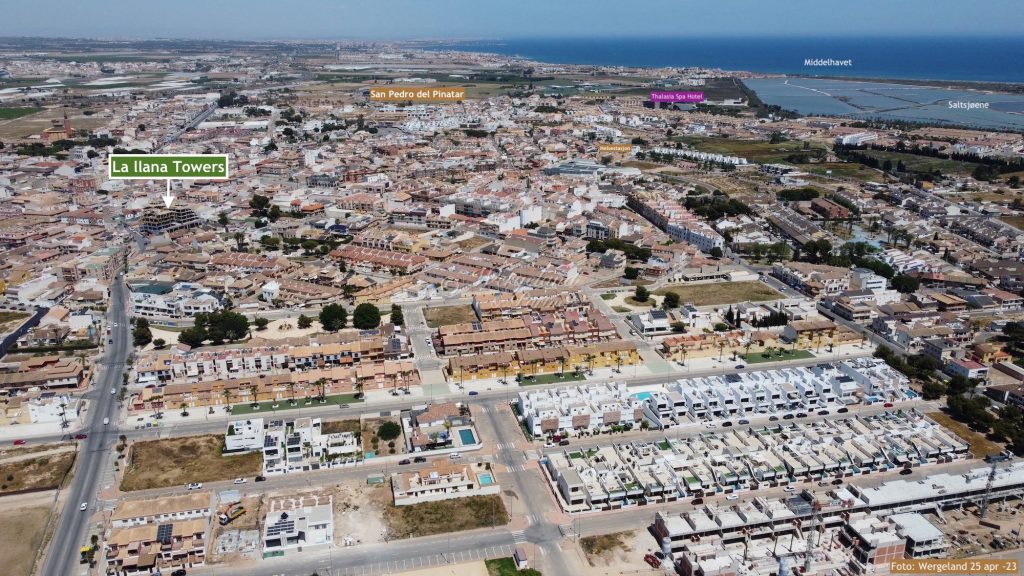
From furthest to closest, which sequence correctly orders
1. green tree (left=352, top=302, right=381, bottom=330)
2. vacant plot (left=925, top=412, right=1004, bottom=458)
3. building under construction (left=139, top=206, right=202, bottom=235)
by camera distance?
building under construction (left=139, top=206, right=202, bottom=235) < green tree (left=352, top=302, right=381, bottom=330) < vacant plot (left=925, top=412, right=1004, bottom=458)

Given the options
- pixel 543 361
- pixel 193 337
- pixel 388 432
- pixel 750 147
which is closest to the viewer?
pixel 388 432

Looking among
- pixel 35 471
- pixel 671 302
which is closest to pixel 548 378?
pixel 671 302

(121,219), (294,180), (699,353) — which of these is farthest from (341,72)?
(699,353)

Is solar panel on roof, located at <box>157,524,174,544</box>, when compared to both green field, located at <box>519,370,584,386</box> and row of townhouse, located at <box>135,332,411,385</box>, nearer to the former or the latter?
row of townhouse, located at <box>135,332,411,385</box>

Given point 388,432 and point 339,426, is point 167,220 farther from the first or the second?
point 388,432

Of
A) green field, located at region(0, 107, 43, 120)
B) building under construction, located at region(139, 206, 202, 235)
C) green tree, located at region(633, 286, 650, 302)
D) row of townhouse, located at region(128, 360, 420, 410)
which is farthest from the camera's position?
green field, located at region(0, 107, 43, 120)

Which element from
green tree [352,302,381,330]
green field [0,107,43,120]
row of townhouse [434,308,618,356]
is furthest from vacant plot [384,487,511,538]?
green field [0,107,43,120]

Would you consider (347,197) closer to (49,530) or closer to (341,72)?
(49,530)
